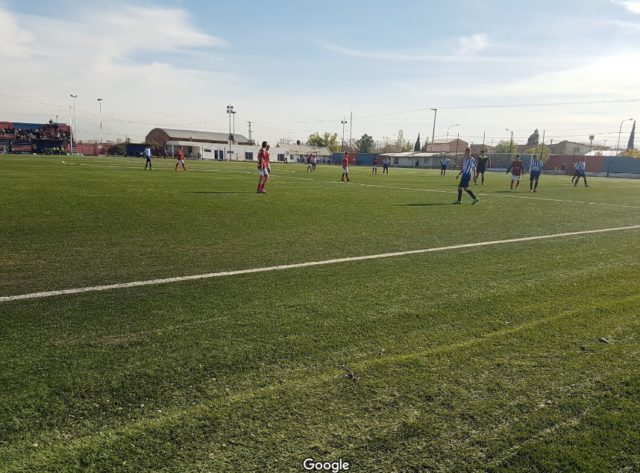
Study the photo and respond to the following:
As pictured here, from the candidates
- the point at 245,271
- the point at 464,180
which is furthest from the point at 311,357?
the point at 464,180

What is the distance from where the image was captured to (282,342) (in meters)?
3.85

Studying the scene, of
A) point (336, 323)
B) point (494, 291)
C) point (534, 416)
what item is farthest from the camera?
point (494, 291)

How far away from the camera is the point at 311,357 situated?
359cm

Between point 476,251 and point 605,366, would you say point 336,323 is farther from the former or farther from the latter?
point 476,251

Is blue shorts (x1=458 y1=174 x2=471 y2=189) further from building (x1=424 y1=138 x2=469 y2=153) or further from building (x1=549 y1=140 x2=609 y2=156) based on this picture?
building (x1=424 y1=138 x2=469 y2=153)

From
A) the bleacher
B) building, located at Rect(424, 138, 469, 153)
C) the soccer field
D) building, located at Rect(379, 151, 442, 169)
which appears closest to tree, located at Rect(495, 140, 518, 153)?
building, located at Rect(379, 151, 442, 169)

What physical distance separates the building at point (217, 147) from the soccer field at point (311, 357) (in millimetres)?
84100

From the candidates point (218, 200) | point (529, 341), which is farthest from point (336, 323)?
point (218, 200)

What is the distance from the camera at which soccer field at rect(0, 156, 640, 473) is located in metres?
2.53

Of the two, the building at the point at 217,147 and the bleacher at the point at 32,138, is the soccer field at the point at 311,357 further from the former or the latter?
the building at the point at 217,147

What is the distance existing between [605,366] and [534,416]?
1138 mm

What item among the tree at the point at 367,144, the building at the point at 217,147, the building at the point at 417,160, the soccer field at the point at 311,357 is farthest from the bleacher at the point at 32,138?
the tree at the point at 367,144

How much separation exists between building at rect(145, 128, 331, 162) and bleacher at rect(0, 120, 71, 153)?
2010 centimetres

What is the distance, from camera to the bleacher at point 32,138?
2857 inches
